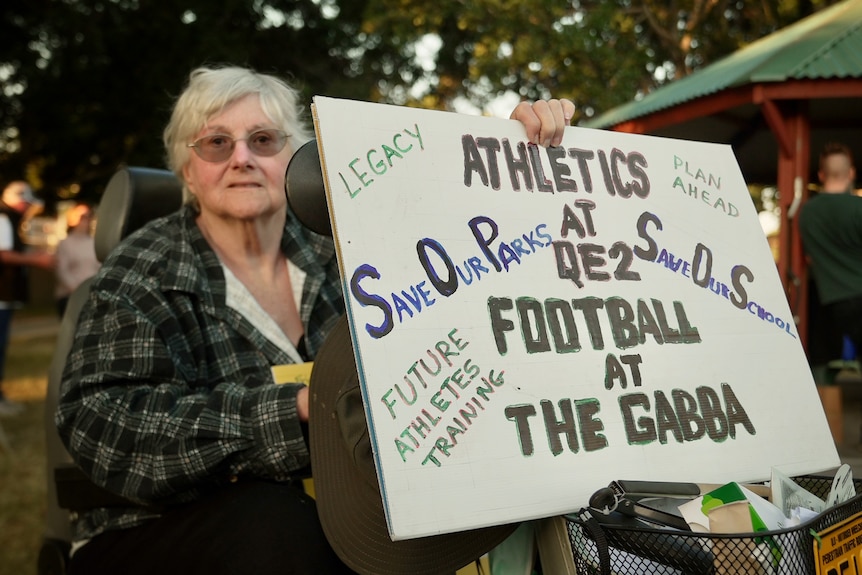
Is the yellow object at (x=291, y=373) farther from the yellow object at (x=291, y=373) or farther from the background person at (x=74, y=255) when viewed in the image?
the background person at (x=74, y=255)

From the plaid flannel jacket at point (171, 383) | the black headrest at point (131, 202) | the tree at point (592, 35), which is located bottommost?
the plaid flannel jacket at point (171, 383)

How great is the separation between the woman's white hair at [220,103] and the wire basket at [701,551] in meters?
1.33

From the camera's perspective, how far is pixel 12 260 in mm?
6883

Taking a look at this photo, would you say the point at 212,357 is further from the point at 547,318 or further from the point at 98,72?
the point at 98,72

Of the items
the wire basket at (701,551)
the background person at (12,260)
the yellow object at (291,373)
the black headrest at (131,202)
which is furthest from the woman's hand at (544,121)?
the background person at (12,260)

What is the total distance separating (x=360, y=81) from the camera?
17672 mm

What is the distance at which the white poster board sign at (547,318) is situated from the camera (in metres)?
1.24

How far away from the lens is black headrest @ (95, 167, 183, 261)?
2.46 m

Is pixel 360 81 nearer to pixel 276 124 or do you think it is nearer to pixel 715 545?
pixel 276 124

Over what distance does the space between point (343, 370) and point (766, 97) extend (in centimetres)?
658

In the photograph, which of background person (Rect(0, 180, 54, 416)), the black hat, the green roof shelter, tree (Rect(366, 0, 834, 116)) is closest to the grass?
background person (Rect(0, 180, 54, 416))

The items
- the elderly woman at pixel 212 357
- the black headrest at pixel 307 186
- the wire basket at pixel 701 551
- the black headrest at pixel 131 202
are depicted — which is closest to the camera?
the wire basket at pixel 701 551

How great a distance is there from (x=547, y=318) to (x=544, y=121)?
1.13 feet

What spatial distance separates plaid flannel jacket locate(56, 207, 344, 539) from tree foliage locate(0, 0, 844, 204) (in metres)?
10.5
